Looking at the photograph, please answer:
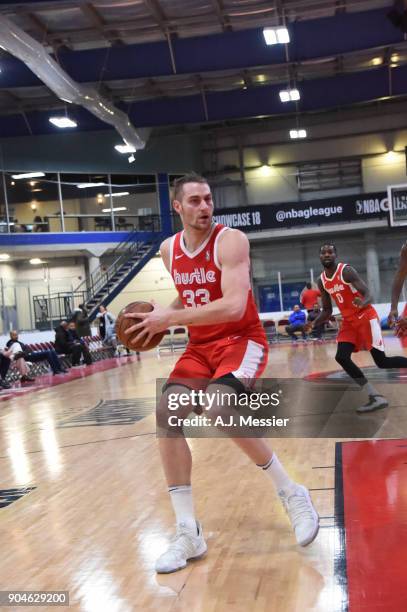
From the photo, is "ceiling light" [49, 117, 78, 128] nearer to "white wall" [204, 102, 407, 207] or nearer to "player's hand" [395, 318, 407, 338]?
"white wall" [204, 102, 407, 207]

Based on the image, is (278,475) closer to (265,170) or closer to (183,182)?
(183,182)

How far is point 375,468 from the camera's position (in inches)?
201

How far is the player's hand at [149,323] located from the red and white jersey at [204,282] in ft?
1.38

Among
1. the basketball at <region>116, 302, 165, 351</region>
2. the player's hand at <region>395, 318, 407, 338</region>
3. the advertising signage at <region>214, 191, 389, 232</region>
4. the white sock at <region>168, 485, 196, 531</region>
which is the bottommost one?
the white sock at <region>168, 485, 196, 531</region>

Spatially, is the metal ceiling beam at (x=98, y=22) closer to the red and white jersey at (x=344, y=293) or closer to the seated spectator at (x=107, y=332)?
the seated spectator at (x=107, y=332)

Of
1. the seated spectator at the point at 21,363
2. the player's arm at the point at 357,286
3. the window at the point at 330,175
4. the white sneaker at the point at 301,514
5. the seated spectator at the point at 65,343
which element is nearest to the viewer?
the white sneaker at the point at 301,514

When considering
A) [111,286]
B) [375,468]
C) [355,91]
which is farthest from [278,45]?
[375,468]

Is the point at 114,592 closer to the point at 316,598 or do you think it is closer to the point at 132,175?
the point at 316,598

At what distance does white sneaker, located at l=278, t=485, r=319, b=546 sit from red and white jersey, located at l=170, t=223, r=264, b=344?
2.76 ft

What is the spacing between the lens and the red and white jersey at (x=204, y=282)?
12.3ft

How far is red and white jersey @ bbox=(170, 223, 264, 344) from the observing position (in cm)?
375

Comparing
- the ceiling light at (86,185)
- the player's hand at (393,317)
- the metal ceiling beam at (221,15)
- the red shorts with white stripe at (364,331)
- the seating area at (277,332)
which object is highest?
the metal ceiling beam at (221,15)

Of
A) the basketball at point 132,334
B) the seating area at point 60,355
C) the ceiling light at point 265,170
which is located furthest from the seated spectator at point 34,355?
the ceiling light at point 265,170

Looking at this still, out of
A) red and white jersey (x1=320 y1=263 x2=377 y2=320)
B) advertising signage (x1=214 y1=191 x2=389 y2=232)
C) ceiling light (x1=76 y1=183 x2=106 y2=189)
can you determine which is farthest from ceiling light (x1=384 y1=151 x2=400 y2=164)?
red and white jersey (x1=320 y1=263 x2=377 y2=320)
